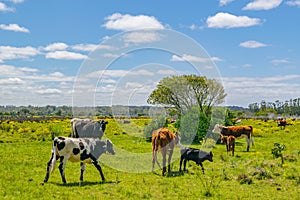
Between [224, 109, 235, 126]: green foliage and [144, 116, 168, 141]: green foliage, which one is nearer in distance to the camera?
[144, 116, 168, 141]: green foliage

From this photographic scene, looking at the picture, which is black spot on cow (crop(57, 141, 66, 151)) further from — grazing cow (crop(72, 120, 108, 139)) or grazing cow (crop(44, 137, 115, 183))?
grazing cow (crop(72, 120, 108, 139))

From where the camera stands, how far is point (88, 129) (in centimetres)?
2409

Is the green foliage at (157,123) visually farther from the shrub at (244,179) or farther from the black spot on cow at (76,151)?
the black spot on cow at (76,151)

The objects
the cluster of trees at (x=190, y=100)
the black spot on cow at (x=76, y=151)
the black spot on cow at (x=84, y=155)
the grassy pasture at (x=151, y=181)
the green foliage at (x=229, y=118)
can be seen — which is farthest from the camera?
the green foliage at (x=229, y=118)

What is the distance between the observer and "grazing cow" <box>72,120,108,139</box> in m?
24.0

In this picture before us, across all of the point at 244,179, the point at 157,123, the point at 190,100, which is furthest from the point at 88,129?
the point at 244,179

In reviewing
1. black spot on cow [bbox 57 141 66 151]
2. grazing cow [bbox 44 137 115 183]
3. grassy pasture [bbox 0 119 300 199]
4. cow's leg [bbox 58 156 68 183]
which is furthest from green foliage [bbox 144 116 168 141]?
black spot on cow [bbox 57 141 66 151]

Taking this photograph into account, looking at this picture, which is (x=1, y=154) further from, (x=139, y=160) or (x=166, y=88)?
(x=166, y=88)

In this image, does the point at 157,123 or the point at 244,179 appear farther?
the point at 157,123

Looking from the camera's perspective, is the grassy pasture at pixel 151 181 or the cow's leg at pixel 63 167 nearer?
the grassy pasture at pixel 151 181

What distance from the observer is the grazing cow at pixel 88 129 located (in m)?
24.0

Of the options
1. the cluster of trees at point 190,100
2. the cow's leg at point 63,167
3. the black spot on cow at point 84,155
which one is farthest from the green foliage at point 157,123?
the cow's leg at point 63,167

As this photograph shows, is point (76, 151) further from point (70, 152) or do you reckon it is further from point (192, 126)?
point (192, 126)

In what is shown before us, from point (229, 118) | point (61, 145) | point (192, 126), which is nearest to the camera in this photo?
point (61, 145)
